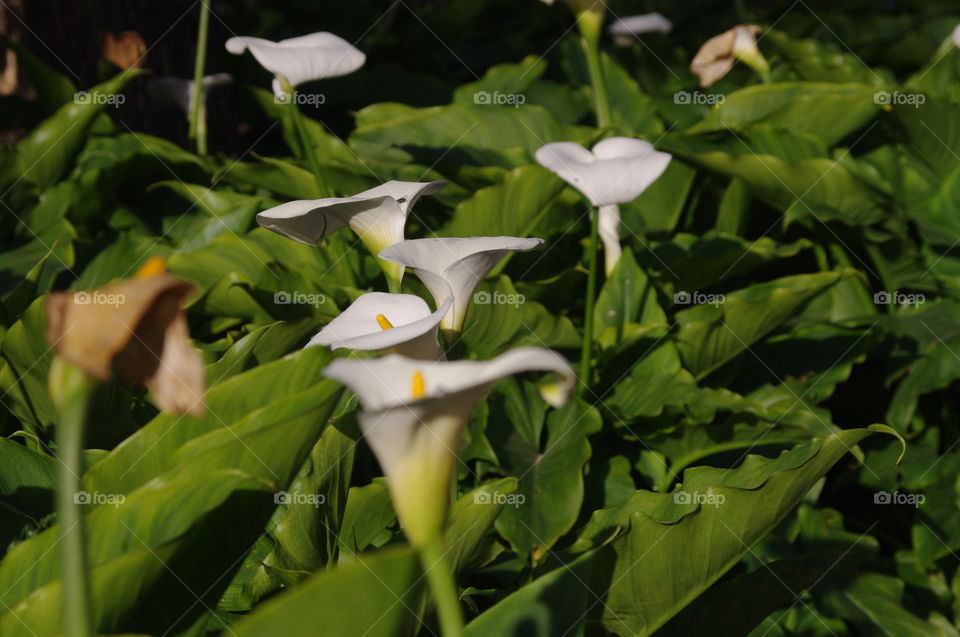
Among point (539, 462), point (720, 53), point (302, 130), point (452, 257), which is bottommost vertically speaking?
point (539, 462)

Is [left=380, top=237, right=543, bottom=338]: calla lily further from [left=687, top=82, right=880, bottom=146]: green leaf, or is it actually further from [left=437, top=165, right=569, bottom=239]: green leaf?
[left=687, top=82, right=880, bottom=146]: green leaf

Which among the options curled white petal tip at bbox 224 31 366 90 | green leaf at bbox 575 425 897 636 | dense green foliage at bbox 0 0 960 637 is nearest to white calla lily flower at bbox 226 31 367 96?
curled white petal tip at bbox 224 31 366 90

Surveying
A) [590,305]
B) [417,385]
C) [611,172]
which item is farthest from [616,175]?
[417,385]

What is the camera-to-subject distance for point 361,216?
0.73m

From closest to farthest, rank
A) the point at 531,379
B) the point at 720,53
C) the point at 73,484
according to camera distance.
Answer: the point at 73,484 → the point at 531,379 → the point at 720,53

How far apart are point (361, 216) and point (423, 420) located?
1.12 feet

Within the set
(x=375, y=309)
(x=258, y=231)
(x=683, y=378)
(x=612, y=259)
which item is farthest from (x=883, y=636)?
(x=258, y=231)

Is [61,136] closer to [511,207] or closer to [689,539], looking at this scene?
[511,207]

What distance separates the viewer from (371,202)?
0.71m

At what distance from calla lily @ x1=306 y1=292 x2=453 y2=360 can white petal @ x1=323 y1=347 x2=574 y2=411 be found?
9cm

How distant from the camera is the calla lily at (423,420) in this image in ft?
1.35

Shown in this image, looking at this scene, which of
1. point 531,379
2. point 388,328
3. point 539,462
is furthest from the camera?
point 531,379

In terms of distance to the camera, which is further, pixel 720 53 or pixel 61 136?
pixel 720 53

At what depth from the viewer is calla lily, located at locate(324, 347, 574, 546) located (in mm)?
410
